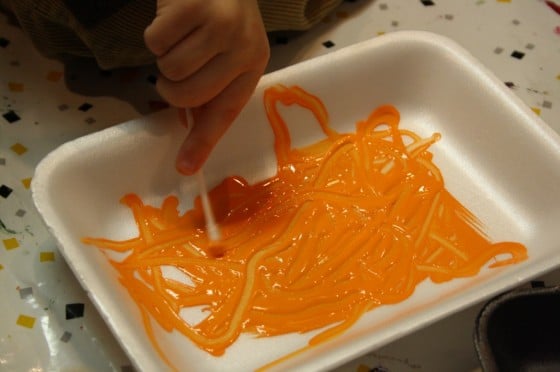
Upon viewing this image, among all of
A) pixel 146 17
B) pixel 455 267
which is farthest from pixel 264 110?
pixel 455 267

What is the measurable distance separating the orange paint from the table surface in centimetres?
6

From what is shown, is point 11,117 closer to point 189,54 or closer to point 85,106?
point 85,106

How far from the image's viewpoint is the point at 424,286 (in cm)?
63

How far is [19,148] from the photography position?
72cm

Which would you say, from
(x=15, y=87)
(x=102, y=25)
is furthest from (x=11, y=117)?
(x=102, y=25)

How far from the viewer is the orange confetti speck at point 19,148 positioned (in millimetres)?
713

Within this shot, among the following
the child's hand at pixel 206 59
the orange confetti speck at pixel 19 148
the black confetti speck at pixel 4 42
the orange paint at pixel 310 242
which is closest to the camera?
the child's hand at pixel 206 59

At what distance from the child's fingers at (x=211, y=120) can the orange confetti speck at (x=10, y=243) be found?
188 millimetres

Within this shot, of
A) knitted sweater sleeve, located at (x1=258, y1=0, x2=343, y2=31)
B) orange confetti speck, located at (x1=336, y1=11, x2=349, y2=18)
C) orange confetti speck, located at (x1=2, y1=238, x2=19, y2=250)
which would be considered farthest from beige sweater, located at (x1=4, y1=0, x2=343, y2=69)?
orange confetti speck, located at (x1=2, y1=238, x2=19, y2=250)

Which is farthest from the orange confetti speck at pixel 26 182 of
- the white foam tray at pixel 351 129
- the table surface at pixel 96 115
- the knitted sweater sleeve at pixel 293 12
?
the knitted sweater sleeve at pixel 293 12

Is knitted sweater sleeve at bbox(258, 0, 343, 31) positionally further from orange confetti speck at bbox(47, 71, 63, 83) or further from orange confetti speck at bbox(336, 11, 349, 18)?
orange confetti speck at bbox(47, 71, 63, 83)

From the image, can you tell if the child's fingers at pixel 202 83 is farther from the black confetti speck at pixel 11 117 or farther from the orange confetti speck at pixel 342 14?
the orange confetti speck at pixel 342 14

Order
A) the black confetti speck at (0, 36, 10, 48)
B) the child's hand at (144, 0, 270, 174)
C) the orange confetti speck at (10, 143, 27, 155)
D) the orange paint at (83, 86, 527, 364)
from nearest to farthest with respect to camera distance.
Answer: the child's hand at (144, 0, 270, 174) → the orange paint at (83, 86, 527, 364) → the orange confetti speck at (10, 143, 27, 155) → the black confetti speck at (0, 36, 10, 48)

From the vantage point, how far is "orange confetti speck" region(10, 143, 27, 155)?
713 millimetres
